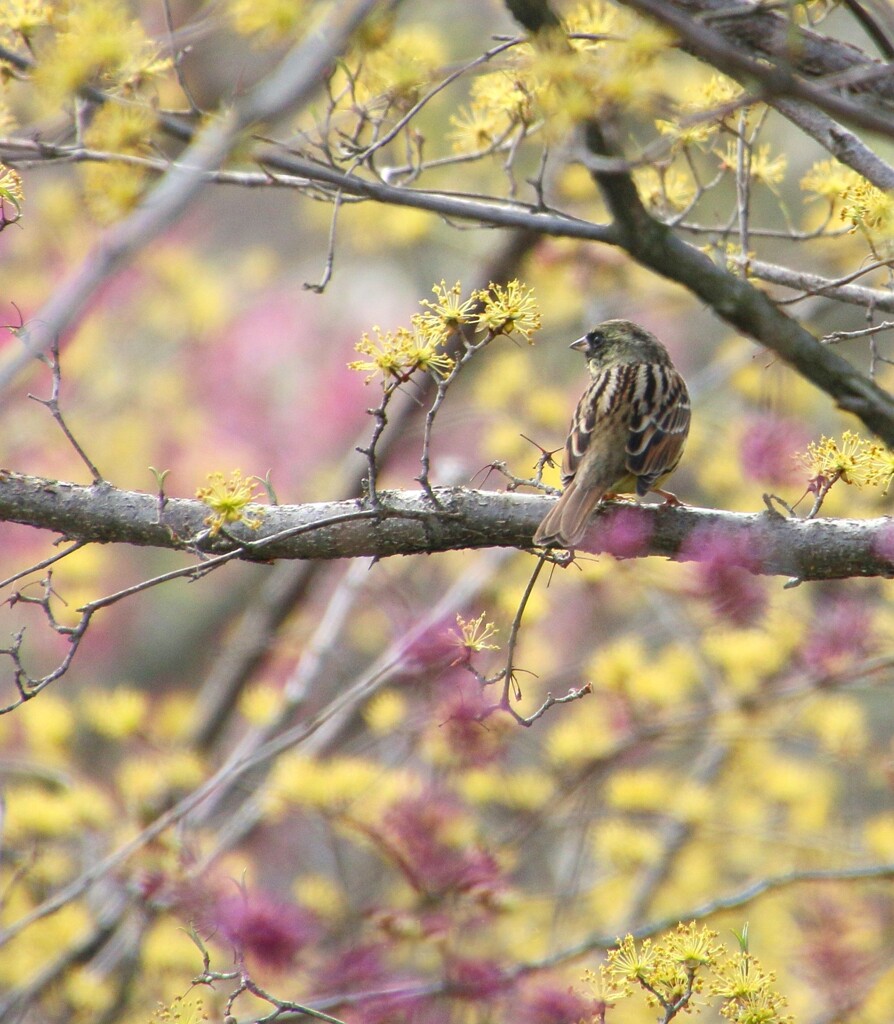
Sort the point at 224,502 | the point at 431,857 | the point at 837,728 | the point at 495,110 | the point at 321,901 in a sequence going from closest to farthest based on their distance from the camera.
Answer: the point at 224,502 < the point at 495,110 < the point at 431,857 < the point at 321,901 < the point at 837,728

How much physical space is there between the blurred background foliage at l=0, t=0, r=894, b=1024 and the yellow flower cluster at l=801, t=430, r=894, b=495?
0.23 metres

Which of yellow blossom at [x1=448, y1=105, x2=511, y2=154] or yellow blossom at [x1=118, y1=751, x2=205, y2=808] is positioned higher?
yellow blossom at [x1=448, y1=105, x2=511, y2=154]

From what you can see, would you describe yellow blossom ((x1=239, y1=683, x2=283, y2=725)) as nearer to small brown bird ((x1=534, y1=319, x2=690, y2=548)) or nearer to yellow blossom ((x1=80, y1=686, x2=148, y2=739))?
yellow blossom ((x1=80, y1=686, x2=148, y2=739))

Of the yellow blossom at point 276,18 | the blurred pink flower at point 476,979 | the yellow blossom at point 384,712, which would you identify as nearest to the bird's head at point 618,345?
the yellow blossom at point 384,712

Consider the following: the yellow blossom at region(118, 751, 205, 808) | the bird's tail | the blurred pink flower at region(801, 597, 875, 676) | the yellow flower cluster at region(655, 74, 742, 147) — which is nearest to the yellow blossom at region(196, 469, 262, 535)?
the bird's tail

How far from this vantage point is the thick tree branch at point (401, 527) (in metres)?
3.03

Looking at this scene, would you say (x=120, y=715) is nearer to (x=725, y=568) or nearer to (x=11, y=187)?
(x=11, y=187)

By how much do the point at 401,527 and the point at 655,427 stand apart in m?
1.52

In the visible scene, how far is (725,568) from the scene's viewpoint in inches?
119

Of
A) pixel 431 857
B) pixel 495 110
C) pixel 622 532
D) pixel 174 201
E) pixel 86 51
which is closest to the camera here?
pixel 174 201

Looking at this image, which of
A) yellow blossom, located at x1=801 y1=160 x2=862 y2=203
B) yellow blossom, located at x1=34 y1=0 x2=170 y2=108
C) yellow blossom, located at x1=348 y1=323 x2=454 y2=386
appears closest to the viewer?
yellow blossom, located at x1=34 y1=0 x2=170 y2=108

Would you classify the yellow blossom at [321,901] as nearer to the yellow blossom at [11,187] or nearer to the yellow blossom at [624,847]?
the yellow blossom at [624,847]

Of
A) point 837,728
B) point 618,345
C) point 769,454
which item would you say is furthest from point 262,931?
point 837,728

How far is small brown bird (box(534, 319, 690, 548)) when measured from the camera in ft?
13.1
